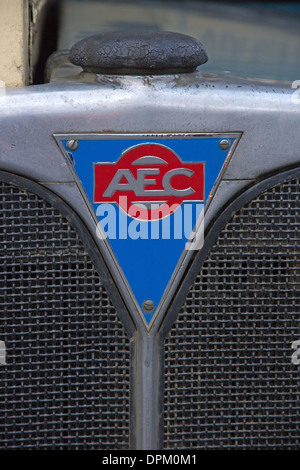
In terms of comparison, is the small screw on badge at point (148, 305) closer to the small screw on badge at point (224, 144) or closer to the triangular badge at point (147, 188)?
the triangular badge at point (147, 188)

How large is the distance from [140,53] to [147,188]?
10.3 inches

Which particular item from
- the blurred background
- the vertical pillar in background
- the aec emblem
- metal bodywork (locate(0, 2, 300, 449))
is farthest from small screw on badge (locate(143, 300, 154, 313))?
the blurred background

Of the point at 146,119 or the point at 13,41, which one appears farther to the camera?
the point at 13,41

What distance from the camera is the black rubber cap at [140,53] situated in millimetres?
Result: 1412

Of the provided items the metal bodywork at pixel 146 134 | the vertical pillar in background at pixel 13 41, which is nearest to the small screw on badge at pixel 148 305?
the metal bodywork at pixel 146 134

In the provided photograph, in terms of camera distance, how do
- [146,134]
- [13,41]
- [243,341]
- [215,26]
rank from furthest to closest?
1. [215,26]
2. [13,41]
3. [243,341]
4. [146,134]

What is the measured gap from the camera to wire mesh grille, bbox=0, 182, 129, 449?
145 centimetres

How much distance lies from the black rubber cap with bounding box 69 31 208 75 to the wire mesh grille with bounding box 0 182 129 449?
30 centimetres

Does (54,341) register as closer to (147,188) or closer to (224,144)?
(147,188)

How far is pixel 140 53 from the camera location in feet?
4.62

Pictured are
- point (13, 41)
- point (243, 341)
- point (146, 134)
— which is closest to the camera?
point (146, 134)

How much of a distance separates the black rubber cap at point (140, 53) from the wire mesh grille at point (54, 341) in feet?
1.00

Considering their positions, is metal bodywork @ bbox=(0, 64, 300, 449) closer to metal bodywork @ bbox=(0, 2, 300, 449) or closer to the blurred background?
metal bodywork @ bbox=(0, 2, 300, 449)

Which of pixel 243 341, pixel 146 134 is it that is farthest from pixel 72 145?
pixel 243 341
